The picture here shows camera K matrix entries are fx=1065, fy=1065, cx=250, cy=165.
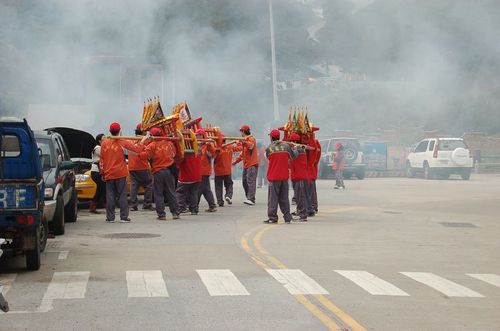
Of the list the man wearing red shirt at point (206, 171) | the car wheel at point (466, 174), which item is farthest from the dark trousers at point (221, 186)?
the car wheel at point (466, 174)

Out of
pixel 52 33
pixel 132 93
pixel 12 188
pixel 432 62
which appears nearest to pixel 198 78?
pixel 132 93

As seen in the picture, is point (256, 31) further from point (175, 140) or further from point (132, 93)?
point (175, 140)

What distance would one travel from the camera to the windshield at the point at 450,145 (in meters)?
42.0

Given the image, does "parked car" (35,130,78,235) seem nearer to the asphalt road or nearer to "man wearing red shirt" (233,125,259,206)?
the asphalt road

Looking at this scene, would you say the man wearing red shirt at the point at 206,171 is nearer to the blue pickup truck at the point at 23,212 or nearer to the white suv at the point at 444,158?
the blue pickup truck at the point at 23,212

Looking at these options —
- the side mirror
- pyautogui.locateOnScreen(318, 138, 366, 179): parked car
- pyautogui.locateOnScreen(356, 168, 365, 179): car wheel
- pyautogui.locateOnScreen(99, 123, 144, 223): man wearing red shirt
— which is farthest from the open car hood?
pyautogui.locateOnScreen(356, 168, 365, 179): car wheel

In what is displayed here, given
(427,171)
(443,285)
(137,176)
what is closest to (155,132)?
(137,176)

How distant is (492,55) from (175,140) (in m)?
36.8

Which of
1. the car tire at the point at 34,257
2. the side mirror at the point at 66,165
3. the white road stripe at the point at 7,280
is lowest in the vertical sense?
the white road stripe at the point at 7,280

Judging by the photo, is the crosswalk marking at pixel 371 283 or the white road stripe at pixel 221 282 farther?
the crosswalk marking at pixel 371 283

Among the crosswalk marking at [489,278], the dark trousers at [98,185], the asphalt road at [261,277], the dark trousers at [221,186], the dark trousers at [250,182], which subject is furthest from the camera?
the dark trousers at [250,182]

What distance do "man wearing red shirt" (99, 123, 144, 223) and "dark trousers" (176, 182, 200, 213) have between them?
2130 millimetres

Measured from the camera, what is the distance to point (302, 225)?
18203 millimetres

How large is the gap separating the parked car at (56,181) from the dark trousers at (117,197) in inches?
25.1
